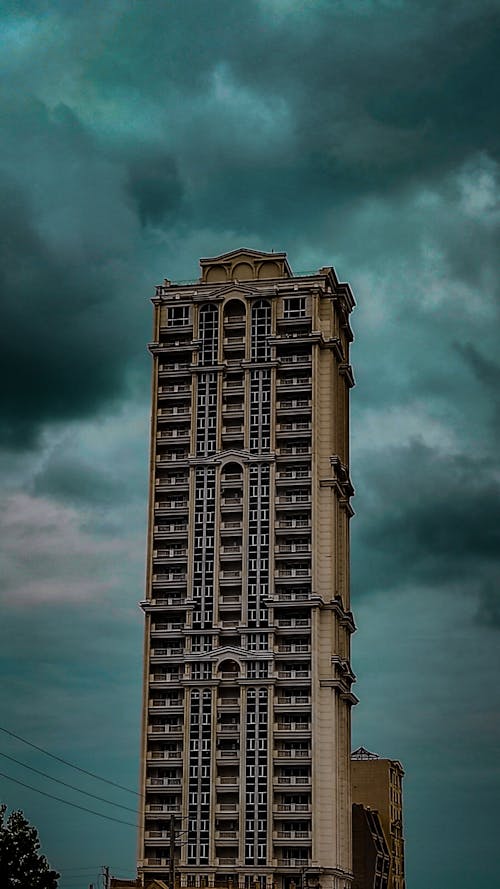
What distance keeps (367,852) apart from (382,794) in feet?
56.1

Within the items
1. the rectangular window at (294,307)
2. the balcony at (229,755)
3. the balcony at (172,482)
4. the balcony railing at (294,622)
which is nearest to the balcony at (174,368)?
the balcony at (172,482)

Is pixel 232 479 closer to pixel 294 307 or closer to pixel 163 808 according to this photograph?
pixel 294 307

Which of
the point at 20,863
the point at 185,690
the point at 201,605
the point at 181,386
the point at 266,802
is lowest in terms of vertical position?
the point at 20,863

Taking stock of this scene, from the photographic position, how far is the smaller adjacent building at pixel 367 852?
431 ft

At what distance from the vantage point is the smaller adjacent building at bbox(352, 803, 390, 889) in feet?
431

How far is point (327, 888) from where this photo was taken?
106 meters

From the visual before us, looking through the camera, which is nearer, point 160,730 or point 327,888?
point 327,888

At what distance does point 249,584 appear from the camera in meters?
114

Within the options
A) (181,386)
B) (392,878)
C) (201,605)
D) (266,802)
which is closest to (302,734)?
(266,802)

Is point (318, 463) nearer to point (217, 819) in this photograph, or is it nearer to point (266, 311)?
point (266, 311)

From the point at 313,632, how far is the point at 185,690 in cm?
1169

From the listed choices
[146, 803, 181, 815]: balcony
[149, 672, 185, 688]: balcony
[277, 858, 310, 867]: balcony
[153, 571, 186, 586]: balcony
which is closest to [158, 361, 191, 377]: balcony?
[153, 571, 186, 586]: balcony

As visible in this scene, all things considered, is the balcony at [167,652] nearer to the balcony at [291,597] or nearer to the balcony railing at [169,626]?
the balcony railing at [169,626]

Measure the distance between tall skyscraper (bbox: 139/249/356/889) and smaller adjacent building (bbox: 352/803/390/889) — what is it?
19352mm
